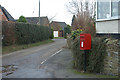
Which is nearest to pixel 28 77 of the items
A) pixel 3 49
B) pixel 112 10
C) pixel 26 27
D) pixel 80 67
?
pixel 80 67

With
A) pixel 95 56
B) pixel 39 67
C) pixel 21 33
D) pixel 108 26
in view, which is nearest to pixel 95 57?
pixel 95 56

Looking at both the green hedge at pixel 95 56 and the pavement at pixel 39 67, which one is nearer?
the green hedge at pixel 95 56

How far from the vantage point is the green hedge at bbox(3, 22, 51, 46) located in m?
15.4

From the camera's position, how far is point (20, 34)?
18.0 m

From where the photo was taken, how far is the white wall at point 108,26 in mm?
7750

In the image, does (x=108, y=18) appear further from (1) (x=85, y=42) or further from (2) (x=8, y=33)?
(2) (x=8, y=33)

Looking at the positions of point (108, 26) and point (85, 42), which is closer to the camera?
point (85, 42)

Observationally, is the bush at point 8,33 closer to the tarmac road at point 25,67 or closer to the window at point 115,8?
the tarmac road at point 25,67

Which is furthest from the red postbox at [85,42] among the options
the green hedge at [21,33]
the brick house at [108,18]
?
the green hedge at [21,33]

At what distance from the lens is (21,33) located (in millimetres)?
18250

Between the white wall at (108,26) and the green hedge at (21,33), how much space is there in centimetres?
923

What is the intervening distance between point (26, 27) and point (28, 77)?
1325cm

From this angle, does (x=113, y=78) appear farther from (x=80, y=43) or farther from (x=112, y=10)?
(x=112, y=10)

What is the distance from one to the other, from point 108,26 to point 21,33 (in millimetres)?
11843
